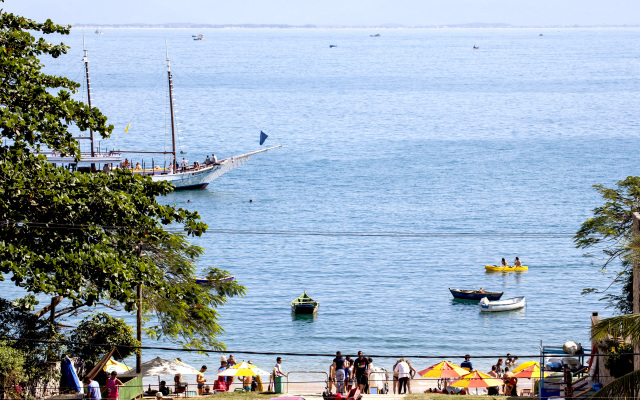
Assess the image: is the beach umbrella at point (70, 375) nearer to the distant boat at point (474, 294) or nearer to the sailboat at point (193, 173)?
the distant boat at point (474, 294)

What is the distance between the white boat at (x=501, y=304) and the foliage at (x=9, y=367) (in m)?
37.3

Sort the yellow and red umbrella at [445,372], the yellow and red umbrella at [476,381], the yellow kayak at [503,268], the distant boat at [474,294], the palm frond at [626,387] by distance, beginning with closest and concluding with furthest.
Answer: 1. the palm frond at [626,387]
2. the yellow and red umbrella at [476,381]
3. the yellow and red umbrella at [445,372]
4. the distant boat at [474,294]
5. the yellow kayak at [503,268]

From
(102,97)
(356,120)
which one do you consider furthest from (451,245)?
(102,97)

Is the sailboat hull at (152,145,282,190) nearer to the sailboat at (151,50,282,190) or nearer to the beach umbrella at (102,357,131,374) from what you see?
the sailboat at (151,50,282,190)

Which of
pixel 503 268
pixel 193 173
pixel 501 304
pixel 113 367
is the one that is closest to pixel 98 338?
pixel 113 367

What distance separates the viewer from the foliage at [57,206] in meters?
20.5

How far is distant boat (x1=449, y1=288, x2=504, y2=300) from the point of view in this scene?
56844mm

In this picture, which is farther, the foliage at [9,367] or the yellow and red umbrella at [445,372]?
the yellow and red umbrella at [445,372]

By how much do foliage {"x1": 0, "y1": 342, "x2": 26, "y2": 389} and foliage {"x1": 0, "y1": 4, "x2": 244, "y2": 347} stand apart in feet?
11.0

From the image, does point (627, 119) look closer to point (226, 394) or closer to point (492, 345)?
point (492, 345)

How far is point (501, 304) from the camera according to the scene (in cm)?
5534

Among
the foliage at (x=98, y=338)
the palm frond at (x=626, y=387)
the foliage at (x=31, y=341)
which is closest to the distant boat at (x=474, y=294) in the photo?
the foliage at (x=98, y=338)

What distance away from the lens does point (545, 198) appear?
292ft

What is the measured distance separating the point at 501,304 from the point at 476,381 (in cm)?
2608
